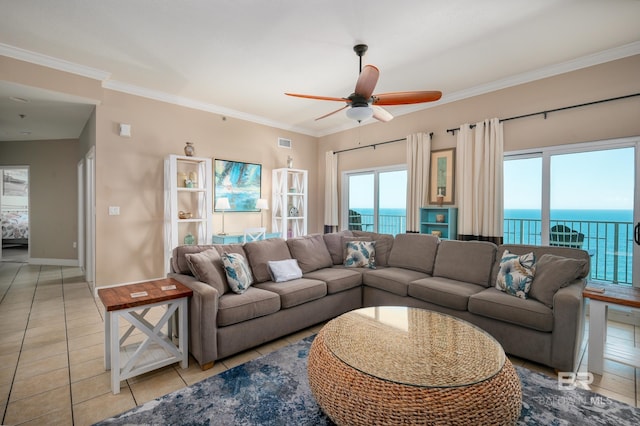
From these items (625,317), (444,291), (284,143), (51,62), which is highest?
(51,62)

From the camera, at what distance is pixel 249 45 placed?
10.4ft

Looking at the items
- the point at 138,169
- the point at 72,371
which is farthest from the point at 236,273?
the point at 138,169

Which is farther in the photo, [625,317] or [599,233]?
[599,233]

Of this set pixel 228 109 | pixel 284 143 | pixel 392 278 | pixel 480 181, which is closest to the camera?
pixel 392 278

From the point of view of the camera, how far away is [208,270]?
103 inches

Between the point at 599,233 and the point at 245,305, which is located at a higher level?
the point at 599,233

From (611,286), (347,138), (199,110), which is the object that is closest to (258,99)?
(199,110)

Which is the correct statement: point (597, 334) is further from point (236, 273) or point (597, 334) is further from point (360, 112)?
point (236, 273)

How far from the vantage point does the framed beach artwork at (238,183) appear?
5.27 m

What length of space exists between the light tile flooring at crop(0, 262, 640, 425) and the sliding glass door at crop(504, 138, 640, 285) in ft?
2.89

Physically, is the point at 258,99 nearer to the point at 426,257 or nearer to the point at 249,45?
the point at 249,45

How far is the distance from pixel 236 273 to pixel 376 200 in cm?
370

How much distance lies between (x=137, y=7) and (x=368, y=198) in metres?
4.54

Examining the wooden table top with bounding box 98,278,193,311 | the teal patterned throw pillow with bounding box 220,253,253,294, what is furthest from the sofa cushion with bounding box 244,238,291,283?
the wooden table top with bounding box 98,278,193,311
